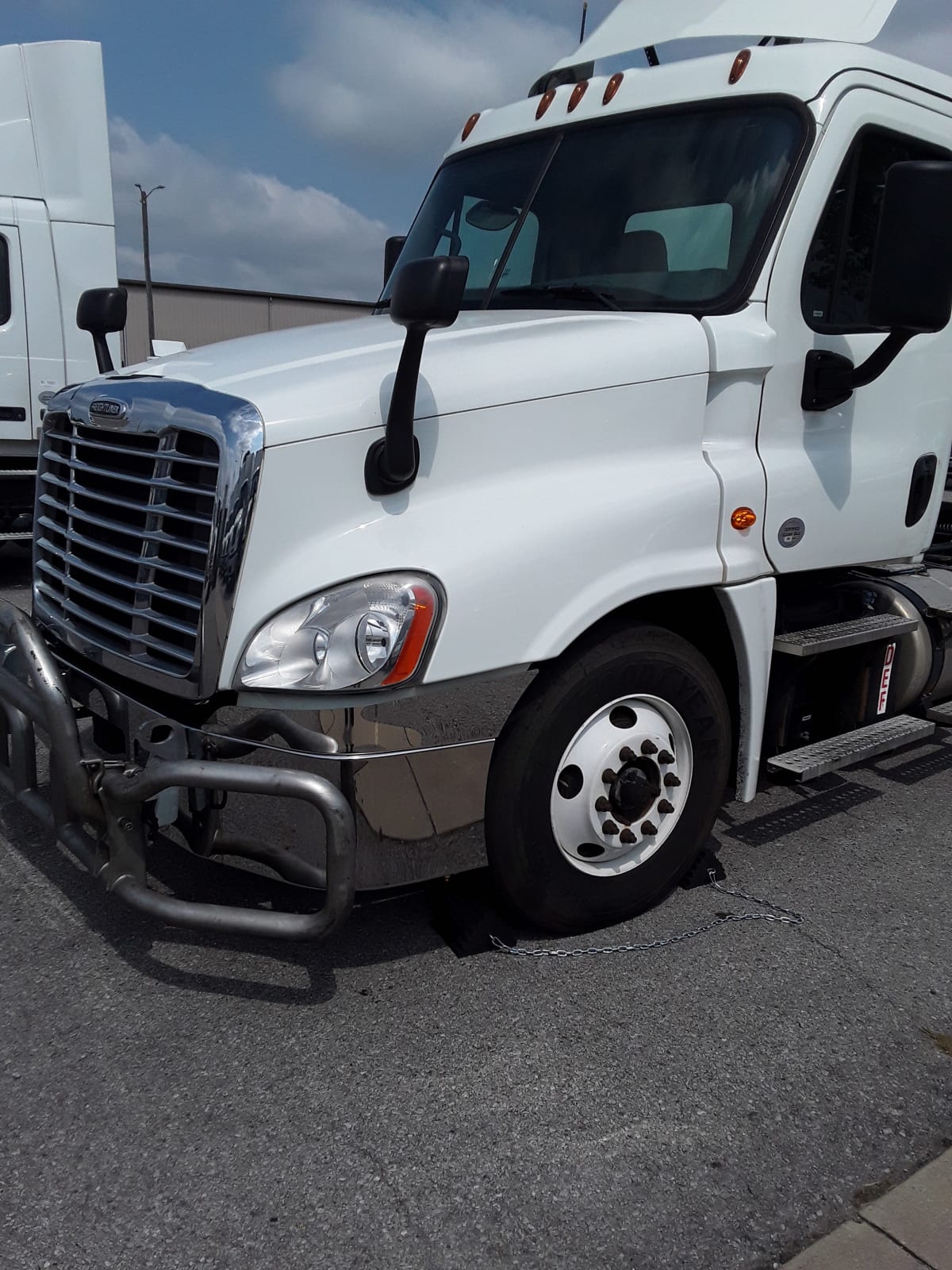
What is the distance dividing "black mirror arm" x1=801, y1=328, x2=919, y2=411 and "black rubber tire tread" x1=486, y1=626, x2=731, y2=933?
3.19ft

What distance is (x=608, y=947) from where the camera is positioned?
3369 mm

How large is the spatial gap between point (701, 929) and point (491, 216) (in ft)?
8.72

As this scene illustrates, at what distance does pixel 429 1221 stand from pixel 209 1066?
75cm

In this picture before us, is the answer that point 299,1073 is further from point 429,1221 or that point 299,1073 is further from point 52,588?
point 52,588

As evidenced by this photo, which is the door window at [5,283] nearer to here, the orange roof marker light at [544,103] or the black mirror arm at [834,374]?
the orange roof marker light at [544,103]

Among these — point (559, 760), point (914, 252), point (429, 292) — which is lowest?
point (559, 760)

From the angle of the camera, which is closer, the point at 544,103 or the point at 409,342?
the point at 409,342

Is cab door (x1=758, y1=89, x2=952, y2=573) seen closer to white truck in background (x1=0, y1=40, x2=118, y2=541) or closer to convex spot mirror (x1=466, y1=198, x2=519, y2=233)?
convex spot mirror (x1=466, y1=198, x2=519, y2=233)

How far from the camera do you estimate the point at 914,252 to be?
3.27m

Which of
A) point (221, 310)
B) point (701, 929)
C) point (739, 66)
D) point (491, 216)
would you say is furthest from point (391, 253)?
point (221, 310)

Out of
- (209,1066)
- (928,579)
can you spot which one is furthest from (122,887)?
(928,579)

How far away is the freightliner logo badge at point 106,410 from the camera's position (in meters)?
3.02

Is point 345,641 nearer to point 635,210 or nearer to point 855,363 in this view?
point 635,210

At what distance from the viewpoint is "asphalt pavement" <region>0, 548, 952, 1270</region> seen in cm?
230
